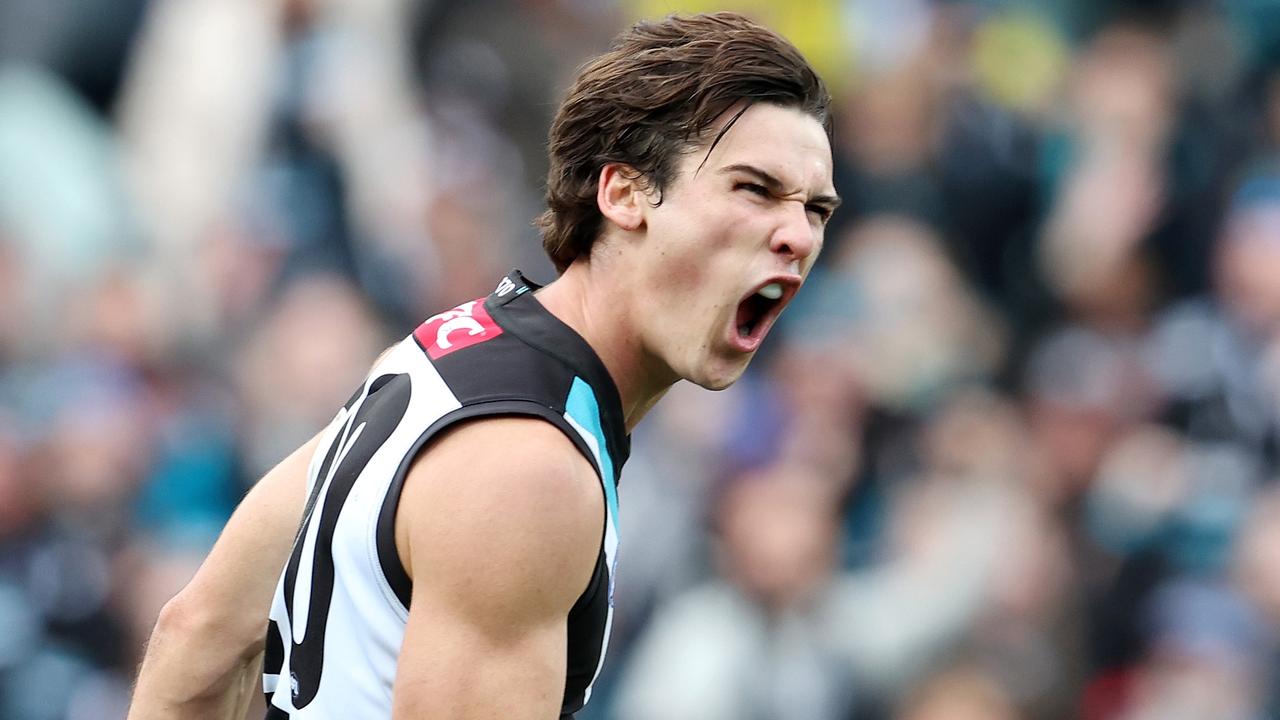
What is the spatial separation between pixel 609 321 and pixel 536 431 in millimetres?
486

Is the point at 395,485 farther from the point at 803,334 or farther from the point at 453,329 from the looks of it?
the point at 803,334

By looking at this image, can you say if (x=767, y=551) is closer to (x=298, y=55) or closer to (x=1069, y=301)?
(x=1069, y=301)

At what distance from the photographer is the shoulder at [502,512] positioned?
116 inches

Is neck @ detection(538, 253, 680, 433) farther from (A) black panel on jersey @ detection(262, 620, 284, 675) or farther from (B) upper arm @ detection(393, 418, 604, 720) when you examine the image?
(A) black panel on jersey @ detection(262, 620, 284, 675)

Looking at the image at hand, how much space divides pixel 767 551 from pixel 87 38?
517cm

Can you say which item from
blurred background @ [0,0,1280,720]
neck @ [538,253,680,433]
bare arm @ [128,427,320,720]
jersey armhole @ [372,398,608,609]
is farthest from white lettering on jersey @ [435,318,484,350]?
blurred background @ [0,0,1280,720]

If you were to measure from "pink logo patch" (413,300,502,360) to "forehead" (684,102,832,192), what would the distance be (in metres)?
0.49

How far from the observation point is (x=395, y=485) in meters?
3.10

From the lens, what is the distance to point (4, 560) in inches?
308

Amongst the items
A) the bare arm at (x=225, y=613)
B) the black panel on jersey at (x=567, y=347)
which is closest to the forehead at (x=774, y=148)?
the black panel on jersey at (x=567, y=347)

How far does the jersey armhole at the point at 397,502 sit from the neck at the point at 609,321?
1.31 feet

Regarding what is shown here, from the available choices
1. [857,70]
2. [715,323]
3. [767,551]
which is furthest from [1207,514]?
[715,323]

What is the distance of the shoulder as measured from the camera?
2953mm

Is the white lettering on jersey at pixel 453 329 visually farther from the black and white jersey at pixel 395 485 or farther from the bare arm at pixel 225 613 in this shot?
the bare arm at pixel 225 613
